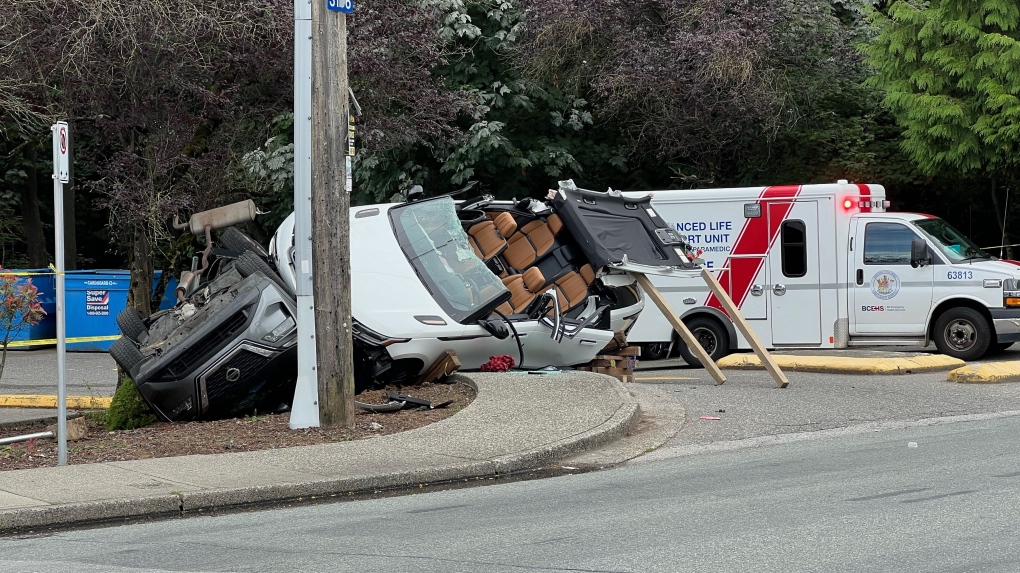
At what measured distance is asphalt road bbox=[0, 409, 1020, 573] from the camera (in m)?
6.13

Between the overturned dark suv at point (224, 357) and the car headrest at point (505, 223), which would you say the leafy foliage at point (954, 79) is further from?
the overturned dark suv at point (224, 357)

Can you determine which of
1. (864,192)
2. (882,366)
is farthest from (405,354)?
(864,192)

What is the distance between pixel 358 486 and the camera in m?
8.59

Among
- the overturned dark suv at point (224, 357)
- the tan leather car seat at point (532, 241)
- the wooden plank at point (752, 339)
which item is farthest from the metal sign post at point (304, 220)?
the wooden plank at point (752, 339)

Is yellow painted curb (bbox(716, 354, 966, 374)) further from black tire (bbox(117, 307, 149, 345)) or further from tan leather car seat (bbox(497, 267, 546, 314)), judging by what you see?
black tire (bbox(117, 307, 149, 345))

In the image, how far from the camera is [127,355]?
Result: 11.5 metres

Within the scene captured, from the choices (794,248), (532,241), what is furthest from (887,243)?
(532,241)

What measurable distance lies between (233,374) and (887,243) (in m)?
9.77

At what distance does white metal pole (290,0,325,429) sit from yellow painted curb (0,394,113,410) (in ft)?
14.4

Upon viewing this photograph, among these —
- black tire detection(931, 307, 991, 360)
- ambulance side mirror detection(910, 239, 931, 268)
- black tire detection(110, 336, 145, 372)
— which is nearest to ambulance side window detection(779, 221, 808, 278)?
ambulance side mirror detection(910, 239, 931, 268)

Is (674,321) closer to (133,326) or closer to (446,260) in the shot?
(446,260)

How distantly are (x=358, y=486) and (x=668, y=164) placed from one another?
53.3 feet

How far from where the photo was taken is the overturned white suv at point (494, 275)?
1262 centimetres

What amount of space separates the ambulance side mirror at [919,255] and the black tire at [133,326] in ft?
33.7
